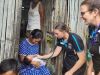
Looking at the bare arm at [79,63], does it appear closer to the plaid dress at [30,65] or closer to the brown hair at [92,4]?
the plaid dress at [30,65]

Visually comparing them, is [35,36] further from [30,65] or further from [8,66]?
[8,66]

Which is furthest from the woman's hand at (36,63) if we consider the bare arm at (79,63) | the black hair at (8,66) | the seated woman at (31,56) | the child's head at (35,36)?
the black hair at (8,66)

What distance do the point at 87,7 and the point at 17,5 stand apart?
195 centimetres

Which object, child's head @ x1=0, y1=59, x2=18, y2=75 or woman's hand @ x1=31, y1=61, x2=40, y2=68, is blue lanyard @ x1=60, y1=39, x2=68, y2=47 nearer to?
woman's hand @ x1=31, y1=61, x2=40, y2=68

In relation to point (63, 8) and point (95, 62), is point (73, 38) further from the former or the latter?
point (63, 8)

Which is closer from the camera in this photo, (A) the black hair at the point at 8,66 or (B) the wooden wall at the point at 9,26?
(A) the black hair at the point at 8,66

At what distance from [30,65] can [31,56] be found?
0.15 m

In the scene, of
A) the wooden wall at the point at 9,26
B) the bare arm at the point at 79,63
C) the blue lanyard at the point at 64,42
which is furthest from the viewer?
the blue lanyard at the point at 64,42

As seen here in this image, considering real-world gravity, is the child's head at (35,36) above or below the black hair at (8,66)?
above

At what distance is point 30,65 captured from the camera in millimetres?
7230

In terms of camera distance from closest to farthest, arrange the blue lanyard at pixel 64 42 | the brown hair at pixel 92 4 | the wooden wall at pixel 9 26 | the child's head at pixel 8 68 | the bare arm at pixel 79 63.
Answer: the child's head at pixel 8 68
the brown hair at pixel 92 4
the bare arm at pixel 79 63
the wooden wall at pixel 9 26
the blue lanyard at pixel 64 42

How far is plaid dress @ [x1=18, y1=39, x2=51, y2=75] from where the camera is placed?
7242 millimetres

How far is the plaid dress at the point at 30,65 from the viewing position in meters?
7.24

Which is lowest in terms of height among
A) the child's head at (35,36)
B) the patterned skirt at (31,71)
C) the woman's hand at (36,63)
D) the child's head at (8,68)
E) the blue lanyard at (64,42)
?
the patterned skirt at (31,71)
